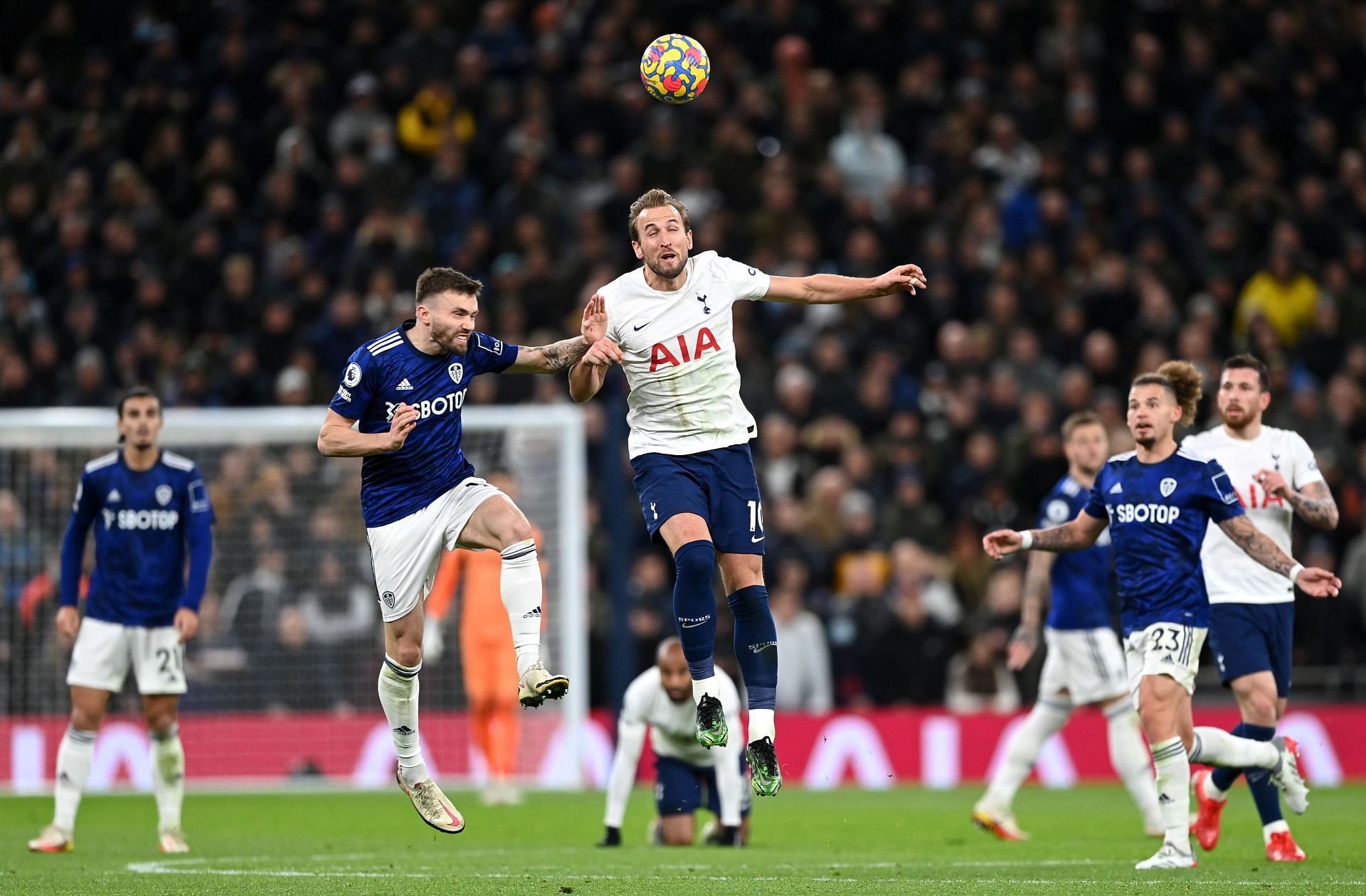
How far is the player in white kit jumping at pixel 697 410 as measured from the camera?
952 centimetres

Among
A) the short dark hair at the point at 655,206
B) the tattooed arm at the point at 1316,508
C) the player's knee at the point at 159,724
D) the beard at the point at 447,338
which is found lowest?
the player's knee at the point at 159,724

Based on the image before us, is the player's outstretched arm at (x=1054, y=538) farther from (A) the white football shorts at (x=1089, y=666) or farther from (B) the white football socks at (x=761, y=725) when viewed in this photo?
(A) the white football shorts at (x=1089, y=666)

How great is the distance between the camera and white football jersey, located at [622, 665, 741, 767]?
12898 millimetres

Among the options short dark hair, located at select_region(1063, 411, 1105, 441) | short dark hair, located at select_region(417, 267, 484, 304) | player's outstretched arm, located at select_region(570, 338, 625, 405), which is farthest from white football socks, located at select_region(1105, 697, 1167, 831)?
short dark hair, located at select_region(417, 267, 484, 304)

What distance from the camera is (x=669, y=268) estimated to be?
31.9 feet

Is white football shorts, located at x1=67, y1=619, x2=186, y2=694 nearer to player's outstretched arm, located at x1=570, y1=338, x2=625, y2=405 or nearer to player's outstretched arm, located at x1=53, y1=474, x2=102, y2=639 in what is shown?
player's outstretched arm, located at x1=53, y1=474, x2=102, y2=639

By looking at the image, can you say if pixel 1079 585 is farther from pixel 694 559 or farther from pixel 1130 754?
pixel 694 559

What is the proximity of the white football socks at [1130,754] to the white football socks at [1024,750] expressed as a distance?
327 mm

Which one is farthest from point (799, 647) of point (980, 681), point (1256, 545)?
point (1256, 545)

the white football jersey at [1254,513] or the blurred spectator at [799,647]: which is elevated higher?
the white football jersey at [1254,513]

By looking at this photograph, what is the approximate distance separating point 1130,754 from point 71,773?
7091 mm

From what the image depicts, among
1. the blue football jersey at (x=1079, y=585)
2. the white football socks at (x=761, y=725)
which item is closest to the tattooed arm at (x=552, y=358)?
the white football socks at (x=761, y=725)

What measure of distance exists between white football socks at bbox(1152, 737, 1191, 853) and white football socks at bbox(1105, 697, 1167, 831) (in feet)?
8.82

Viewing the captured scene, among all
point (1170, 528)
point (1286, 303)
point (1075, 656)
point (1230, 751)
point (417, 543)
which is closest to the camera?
point (417, 543)
